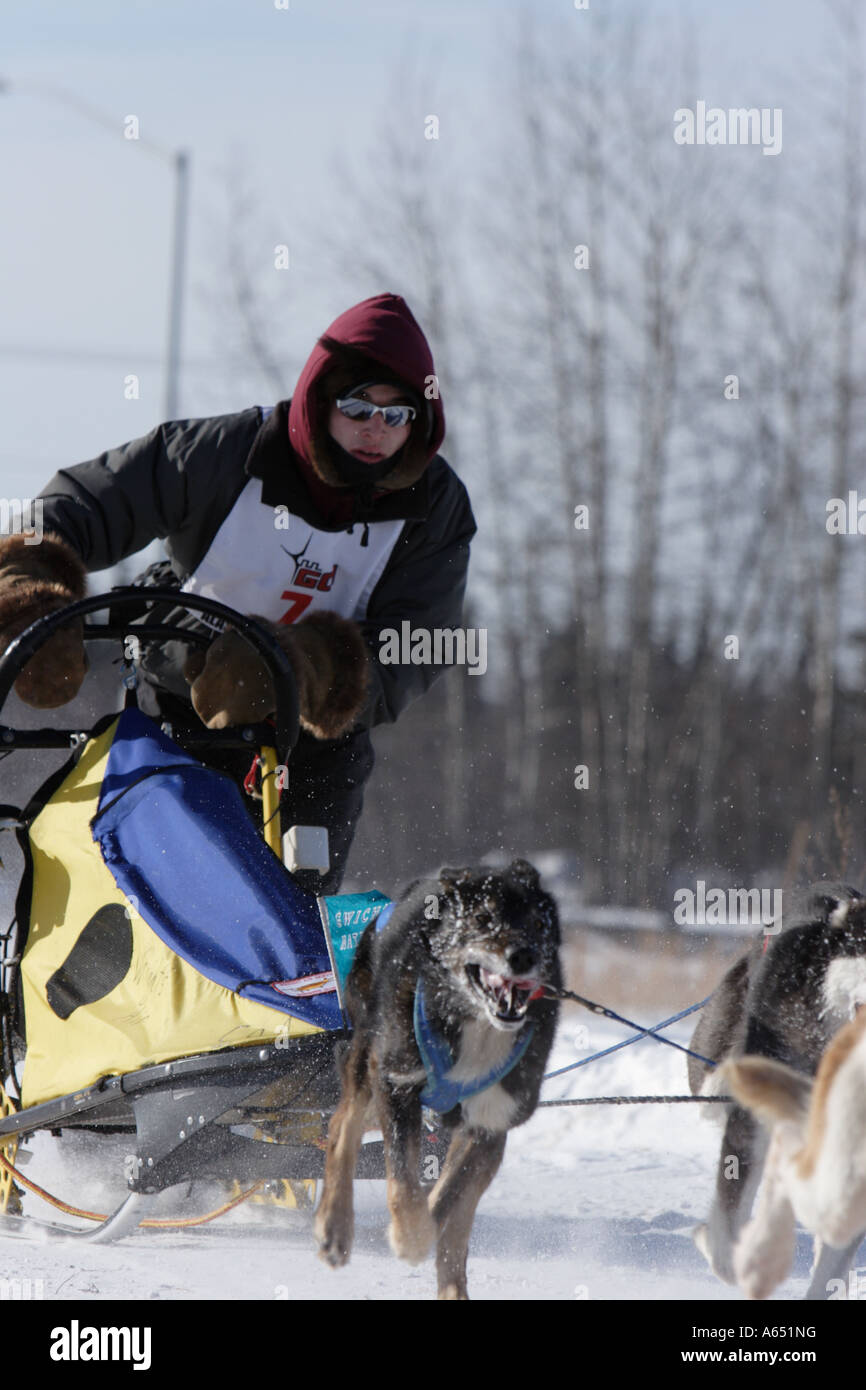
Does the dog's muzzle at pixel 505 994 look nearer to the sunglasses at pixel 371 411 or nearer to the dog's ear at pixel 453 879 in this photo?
the dog's ear at pixel 453 879

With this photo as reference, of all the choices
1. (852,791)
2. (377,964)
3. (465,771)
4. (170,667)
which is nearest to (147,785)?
(170,667)

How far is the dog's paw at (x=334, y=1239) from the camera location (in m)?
2.33

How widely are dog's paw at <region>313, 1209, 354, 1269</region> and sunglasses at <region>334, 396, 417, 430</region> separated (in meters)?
1.71

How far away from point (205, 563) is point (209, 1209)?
1642 millimetres

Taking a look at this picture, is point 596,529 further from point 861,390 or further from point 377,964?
point 377,964

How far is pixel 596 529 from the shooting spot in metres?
13.4

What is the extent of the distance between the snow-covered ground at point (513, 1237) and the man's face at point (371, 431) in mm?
1355

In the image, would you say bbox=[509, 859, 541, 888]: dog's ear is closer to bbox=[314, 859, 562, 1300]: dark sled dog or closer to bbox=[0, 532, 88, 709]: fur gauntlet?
bbox=[314, 859, 562, 1300]: dark sled dog

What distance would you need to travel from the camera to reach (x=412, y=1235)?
2.27 metres

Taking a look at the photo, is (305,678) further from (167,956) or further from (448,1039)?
(448,1039)

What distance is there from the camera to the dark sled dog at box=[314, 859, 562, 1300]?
222 centimetres

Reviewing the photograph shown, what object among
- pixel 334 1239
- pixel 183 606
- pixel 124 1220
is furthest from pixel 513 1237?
pixel 183 606

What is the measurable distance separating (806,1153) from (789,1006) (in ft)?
1.38

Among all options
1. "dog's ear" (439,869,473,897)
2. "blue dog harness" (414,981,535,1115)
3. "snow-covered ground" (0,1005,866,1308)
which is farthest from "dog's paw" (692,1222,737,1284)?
"dog's ear" (439,869,473,897)
